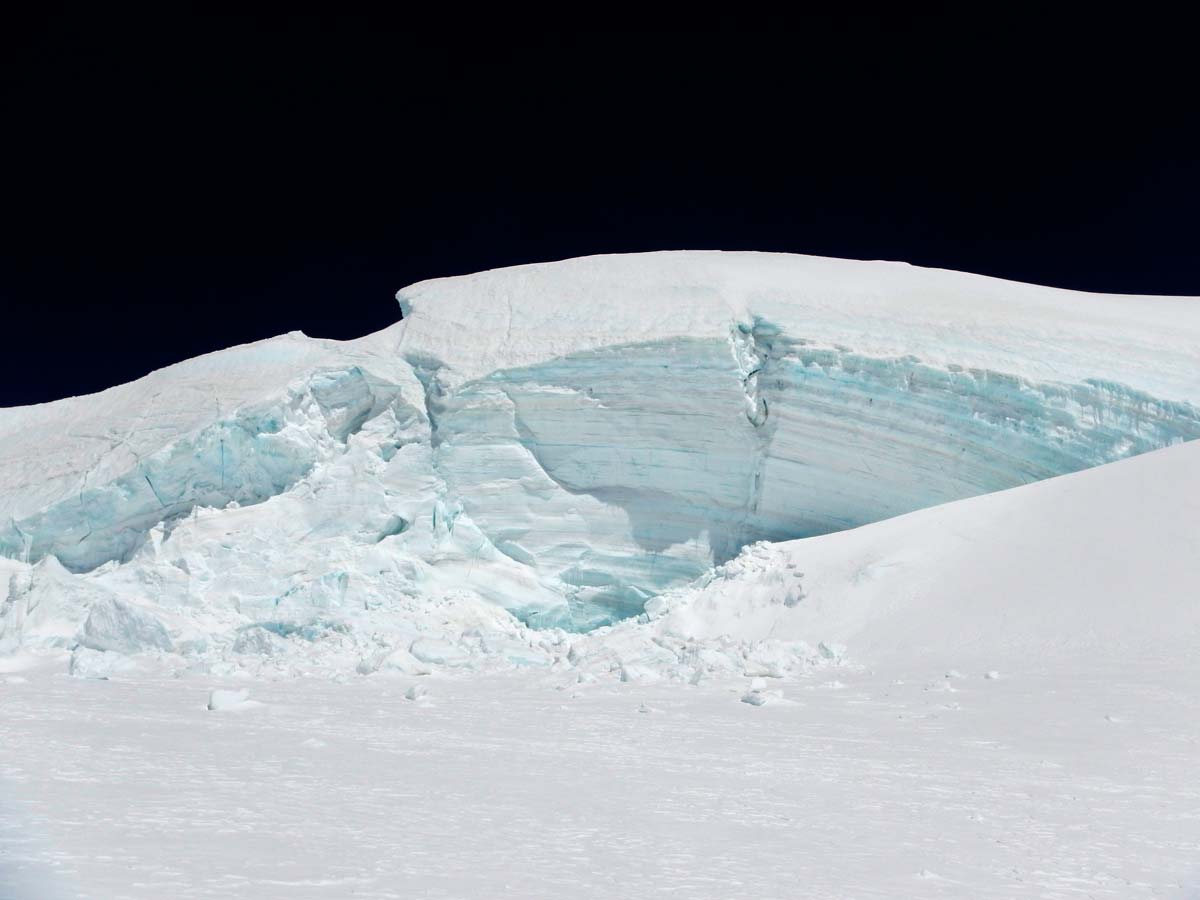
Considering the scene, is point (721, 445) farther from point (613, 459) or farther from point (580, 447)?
point (580, 447)

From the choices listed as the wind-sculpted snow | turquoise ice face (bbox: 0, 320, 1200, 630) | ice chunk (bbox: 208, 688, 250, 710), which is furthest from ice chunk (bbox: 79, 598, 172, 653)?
ice chunk (bbox: 208, 688, 250, 710)

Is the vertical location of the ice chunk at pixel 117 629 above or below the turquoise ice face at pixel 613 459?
below

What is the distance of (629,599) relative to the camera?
39.3ft

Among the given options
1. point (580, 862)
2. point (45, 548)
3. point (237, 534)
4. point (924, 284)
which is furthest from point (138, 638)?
point (924, 284)

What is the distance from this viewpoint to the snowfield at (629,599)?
3527 millimetres

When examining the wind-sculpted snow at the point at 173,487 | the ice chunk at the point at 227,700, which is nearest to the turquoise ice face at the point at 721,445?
the wind-sculpted snow at the point at 173,487

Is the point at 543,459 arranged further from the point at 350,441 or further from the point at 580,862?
the point at 580,862

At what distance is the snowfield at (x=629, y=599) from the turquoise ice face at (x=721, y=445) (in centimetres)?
5

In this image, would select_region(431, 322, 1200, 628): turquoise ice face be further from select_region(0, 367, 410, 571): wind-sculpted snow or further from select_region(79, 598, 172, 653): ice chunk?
select_region(79, 598, 172, 653): ice chunk

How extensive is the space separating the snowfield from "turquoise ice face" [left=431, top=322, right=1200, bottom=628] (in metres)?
0.05

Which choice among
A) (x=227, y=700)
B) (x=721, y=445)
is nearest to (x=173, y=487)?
(x=227, y=700)

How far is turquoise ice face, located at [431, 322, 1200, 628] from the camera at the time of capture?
11.6 m

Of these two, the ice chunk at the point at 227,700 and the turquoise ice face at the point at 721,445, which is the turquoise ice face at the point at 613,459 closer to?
the turquoise ice face at the point at 721,445

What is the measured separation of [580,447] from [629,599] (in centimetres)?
205
